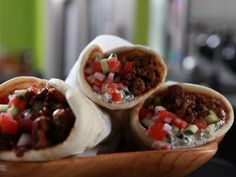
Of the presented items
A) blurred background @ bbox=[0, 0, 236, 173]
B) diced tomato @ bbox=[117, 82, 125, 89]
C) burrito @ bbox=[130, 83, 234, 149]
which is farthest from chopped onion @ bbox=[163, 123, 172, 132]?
blurred background @ bbox=[0, 0, 236, 173]

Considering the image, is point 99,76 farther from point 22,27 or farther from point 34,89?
point 22,27

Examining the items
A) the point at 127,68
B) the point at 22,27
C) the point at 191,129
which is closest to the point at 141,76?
the point at 127,68

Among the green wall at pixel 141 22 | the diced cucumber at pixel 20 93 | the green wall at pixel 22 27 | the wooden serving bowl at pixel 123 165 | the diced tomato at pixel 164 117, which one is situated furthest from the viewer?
the green wall at pixel 22 27

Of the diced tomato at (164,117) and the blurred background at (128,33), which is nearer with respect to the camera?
the diced tomato at (164,117)

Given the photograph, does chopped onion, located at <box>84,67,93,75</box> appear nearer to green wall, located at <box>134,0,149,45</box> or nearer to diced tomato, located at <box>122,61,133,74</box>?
diced tomato, located at <box>122,61,133,74</box>

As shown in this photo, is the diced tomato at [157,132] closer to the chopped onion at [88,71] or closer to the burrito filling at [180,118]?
the burrito filling at [180,118]

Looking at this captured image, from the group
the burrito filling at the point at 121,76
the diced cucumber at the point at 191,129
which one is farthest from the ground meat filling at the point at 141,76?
the diced cucumber at the point at 191,129

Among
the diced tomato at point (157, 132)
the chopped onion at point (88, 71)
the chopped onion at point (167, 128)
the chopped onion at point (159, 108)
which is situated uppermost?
the chopped onion at point (88, 71)
